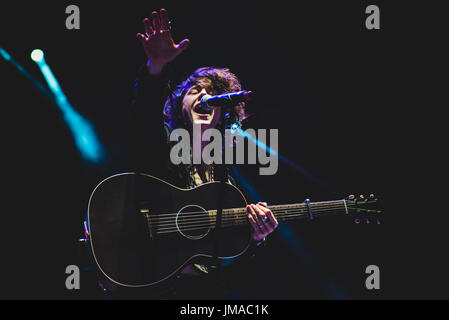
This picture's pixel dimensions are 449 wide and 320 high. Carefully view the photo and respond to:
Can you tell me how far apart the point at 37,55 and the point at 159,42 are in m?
1.36

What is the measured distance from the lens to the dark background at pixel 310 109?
242cm

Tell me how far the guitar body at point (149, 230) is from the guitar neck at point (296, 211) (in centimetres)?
8

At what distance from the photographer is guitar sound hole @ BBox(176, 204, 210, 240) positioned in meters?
1.82

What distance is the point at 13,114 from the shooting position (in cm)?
227

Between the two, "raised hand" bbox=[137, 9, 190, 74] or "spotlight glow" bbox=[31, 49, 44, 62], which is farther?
"spotlight glow" bbox=[31, 49, 44, 62]

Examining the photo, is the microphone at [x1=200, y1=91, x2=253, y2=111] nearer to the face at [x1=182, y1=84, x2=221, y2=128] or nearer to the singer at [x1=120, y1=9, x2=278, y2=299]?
the singer at [x1=120, y1=9, x2=278, y2=299]

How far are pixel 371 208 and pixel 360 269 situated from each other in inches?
32.3

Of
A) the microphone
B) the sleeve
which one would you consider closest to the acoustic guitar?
the sleeve

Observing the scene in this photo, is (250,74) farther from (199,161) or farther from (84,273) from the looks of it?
(84,273)

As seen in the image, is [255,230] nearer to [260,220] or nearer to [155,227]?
[260,220]

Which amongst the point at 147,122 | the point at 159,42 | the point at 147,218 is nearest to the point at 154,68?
the point at 159,42

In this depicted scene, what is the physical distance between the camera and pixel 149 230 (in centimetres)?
174

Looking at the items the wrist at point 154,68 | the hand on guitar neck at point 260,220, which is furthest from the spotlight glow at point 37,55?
the hand on guitar neck at point 260,220
